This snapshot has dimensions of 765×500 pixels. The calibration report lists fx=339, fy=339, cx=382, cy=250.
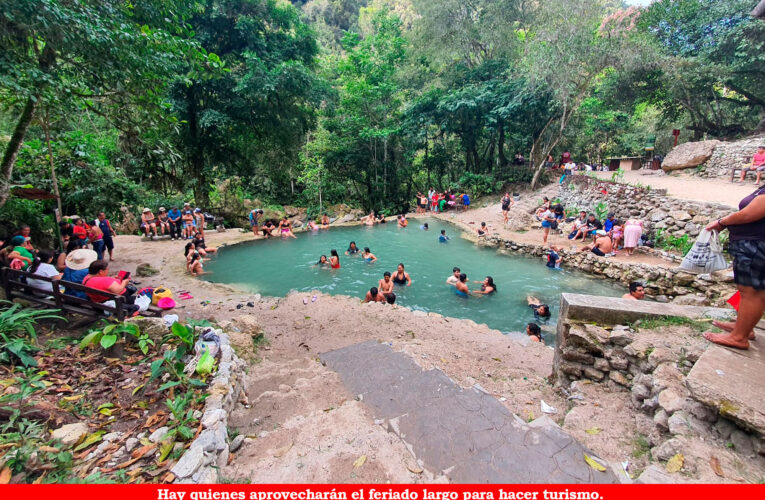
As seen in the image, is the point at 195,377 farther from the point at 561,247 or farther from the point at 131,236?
the point at 131,236

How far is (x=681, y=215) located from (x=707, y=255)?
29.6 feet

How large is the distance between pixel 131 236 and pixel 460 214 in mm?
16221

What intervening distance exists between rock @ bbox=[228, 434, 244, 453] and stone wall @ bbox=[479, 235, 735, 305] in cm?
906

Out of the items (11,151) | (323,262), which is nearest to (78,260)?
(11,151)

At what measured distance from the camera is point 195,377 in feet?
11.3

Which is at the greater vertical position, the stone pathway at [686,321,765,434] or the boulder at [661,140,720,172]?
the boulder at [661,140,720,172]

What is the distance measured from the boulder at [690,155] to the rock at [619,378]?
687 inches

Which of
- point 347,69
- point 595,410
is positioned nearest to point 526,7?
point 347,69

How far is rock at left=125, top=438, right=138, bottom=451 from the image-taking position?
104 inches

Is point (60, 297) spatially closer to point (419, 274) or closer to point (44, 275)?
point (44, 275)

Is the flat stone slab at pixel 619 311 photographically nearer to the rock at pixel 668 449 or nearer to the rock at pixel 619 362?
the rock at pixel 619 362

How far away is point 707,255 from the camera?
365 cm

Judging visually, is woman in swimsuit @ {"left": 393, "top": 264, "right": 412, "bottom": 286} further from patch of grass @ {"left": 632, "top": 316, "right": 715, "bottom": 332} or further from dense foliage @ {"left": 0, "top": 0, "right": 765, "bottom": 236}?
patch of grass @ {"left": 632, "top": 316, "right": 715, "bottom": 332}

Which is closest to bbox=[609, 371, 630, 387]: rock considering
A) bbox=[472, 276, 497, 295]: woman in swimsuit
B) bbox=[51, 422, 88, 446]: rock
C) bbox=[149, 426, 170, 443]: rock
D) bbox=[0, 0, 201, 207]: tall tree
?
bbox=[149, 426, 170, 443]: rock
